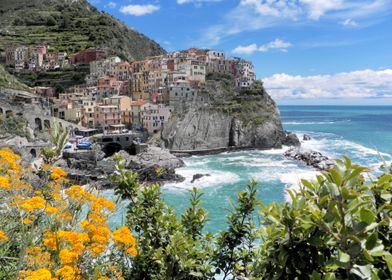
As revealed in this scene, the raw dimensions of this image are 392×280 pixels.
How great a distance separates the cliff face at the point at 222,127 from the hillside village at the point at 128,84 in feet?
7.68

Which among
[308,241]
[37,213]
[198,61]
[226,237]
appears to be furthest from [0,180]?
[198,61]

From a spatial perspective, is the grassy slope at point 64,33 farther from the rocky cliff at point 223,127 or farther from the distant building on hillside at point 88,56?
the rocky cliff at point 223,127

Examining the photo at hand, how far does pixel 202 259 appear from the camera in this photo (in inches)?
153

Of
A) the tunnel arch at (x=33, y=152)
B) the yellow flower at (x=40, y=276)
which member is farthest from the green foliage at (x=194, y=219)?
the tunnel arch at (x=33, y=152)

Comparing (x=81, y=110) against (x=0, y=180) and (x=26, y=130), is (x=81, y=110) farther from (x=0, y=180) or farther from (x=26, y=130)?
(x=0, y=180)

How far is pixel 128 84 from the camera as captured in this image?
65375mm

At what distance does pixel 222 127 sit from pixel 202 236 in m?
49.9

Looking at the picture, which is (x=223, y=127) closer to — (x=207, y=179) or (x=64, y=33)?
(x=207, y=179)

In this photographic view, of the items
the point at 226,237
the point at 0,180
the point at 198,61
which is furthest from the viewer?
the point at 198,61

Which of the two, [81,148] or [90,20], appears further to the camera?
[90,20]

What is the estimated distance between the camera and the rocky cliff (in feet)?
170

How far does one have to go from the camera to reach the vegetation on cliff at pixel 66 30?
87.2 meters

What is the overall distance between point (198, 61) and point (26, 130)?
113ft

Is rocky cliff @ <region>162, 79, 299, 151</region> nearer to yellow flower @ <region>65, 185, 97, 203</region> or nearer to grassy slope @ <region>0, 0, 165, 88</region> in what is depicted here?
grassy slope @ <region>0, 0, 165, 88</region>
